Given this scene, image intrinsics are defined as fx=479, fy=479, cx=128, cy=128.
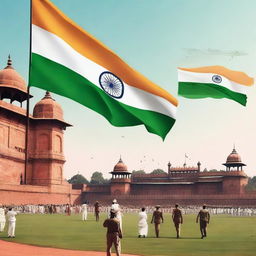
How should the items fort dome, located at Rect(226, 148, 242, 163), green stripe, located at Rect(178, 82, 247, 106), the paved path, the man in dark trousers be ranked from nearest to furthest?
the man in dark trousers, the paved path, green stripe, located at Rect(178, 82, 247, 106), fort dome, located at Rect(226, 148, 242, 163)

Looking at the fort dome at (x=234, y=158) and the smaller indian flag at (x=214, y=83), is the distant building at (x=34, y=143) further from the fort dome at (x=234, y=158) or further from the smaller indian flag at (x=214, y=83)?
the smaller indian flag at (x=214, y=83)

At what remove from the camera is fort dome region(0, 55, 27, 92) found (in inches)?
1893

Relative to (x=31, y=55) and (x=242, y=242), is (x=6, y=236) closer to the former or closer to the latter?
(x=242, y=242)

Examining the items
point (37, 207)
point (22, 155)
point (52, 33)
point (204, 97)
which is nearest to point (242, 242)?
point (204, 97)

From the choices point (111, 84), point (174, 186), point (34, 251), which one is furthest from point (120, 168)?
point (111, 84)

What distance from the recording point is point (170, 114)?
8.77m

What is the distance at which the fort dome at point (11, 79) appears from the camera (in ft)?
158

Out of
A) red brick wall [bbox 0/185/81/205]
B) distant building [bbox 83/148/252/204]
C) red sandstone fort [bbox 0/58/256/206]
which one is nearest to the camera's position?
red brick wall [bbox 0/185/81/205]

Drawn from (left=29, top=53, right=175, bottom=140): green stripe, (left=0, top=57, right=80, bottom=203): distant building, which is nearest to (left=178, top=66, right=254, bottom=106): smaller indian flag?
(left=29, top=53, right=175, bottom=140): green stripe

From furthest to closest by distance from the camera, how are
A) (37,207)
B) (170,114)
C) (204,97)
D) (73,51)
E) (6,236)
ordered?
(37,207) → (6,236) → (204,97) → (170,114) → (73,51)

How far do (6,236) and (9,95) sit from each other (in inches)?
1395

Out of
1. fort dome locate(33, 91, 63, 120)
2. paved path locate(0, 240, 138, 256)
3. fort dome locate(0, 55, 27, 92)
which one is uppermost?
fort dome locate(0, 55, 27, 92)

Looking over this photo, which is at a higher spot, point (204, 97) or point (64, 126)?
point (64, 126)

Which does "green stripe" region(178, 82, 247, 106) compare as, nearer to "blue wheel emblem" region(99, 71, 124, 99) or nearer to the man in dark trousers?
the man in dark trousers
